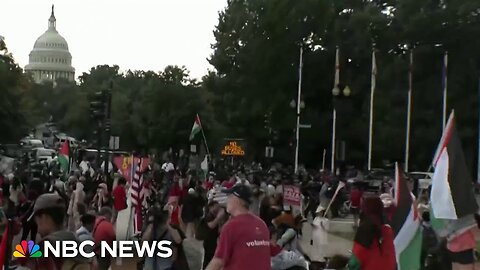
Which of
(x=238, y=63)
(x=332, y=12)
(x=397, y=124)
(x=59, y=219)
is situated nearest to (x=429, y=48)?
(x=397, y=124)

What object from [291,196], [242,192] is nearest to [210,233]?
[242,192]

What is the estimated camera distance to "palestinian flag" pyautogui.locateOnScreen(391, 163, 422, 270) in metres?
10.5

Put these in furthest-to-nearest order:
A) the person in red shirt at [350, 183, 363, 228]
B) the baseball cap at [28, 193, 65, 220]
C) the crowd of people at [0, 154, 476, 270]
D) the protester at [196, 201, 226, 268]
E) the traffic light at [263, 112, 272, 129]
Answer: the traffic light at [263, 112, 272, 129] → the person in red shirt at [350, 183, 363, 228] → the protester at [196, 201, 226, 268] → the crowd of people at [0, 154, 476, 270] → the baseball cap at [28, 193, 65, 220]

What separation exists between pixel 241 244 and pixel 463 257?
625 cm

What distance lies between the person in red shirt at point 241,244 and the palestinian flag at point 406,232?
2365 millimetres

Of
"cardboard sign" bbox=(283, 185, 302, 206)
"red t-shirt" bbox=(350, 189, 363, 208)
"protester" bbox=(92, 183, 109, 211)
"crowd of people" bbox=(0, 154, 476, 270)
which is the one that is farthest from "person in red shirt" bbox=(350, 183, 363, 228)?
"crowd of people" bbox=(0, 154, 476, 270)

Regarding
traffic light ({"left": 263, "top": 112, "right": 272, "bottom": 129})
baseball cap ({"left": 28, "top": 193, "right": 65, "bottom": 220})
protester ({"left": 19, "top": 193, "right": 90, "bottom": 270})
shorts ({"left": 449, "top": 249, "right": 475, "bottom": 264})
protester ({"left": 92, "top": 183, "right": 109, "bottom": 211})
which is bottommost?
shorts ({"left": 449, "top": 249, "right": 475, "bottom": 264})

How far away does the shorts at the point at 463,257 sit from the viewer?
13.7 meters

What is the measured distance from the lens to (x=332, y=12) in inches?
2547

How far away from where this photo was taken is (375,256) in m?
9.03

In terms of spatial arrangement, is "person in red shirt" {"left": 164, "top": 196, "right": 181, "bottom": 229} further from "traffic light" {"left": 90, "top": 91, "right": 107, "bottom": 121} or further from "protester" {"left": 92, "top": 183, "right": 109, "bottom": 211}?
"traffic light" {"left": 90, "top": 91, "right": 107, "bottom": 121}

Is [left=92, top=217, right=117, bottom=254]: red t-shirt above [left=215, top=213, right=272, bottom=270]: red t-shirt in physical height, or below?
below

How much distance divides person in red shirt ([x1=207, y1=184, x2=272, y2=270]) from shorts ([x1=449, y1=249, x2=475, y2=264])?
19.1ft

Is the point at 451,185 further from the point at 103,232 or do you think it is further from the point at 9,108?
the point at 9,108
